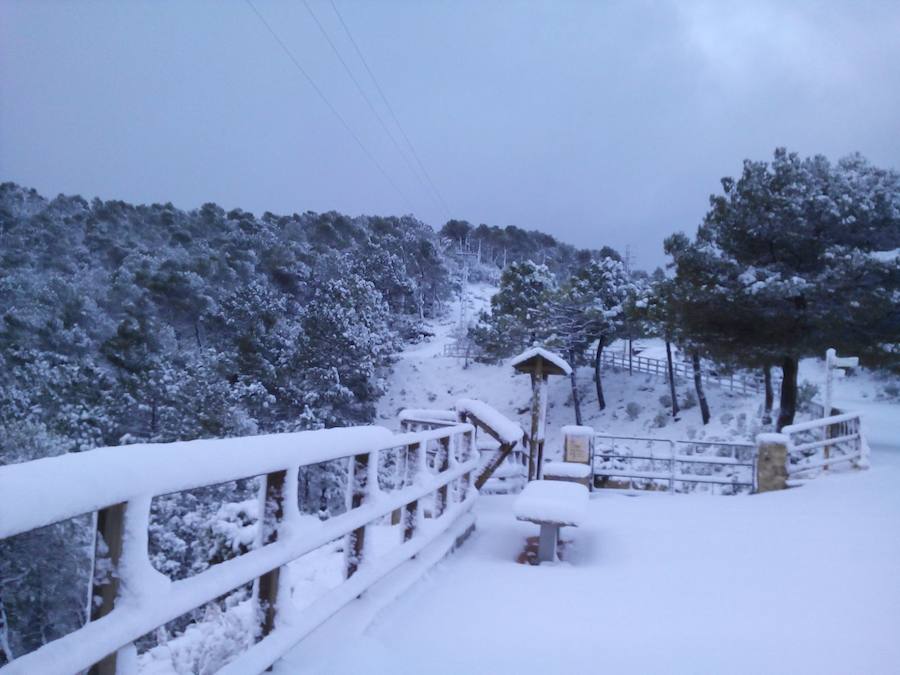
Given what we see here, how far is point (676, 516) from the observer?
25.5ft

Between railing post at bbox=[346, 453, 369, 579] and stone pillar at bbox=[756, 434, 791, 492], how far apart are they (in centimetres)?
874

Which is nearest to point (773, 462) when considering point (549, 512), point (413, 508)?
point (549, 512)

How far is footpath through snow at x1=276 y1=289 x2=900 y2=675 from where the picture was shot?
124 inches

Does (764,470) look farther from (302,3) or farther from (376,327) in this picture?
(376,327)

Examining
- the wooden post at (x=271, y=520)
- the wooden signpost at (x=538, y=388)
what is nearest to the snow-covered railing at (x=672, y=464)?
the wooden signpost at (x=538, y=388)

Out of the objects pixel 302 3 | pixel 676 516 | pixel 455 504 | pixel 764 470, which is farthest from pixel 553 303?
pixel 455 504

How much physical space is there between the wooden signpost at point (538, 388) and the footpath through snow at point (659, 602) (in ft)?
7.50

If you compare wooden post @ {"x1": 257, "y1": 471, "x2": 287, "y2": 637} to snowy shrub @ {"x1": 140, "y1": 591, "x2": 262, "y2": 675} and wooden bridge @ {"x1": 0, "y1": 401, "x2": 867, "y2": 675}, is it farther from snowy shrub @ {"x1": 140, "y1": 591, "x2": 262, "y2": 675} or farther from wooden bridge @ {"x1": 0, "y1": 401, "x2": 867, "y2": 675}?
snowy shrub @ {"x1": 140, "y1": 591, "x2": 262, "y2": 675}

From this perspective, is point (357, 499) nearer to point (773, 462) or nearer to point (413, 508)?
point (413, 508)

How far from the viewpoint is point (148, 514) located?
175 centimetres

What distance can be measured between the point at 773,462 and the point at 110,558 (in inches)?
418

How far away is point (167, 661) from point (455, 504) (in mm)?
2995

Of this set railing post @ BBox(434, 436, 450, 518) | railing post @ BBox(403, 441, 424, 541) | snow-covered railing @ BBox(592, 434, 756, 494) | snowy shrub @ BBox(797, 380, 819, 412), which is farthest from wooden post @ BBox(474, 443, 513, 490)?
snowy shrub @ BBox(797, 380, 819, 412)

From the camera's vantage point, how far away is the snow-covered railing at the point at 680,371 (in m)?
31.4
